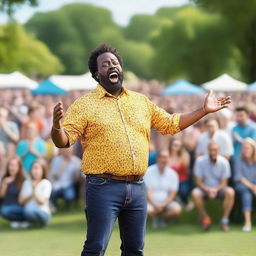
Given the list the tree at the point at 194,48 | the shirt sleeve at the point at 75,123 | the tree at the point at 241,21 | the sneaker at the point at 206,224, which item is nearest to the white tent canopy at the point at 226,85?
the sneaker at the point at 206,224

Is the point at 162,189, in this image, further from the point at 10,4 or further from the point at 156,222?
the point at 10,4

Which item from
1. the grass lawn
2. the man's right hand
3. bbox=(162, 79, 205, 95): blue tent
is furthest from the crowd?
bbox=(162, 79, 205, 95): blue tent

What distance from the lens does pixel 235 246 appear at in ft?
29.6

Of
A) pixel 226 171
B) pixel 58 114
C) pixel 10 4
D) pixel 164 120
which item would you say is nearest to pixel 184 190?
pixel 226 171

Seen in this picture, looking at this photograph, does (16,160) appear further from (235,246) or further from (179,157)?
(235,246)

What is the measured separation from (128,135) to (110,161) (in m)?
0.22

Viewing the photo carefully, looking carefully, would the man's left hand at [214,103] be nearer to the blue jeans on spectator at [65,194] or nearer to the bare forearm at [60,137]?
the bare forearm at [60,137]

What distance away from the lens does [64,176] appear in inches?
480

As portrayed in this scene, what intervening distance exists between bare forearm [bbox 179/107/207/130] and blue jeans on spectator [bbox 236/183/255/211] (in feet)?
16.1

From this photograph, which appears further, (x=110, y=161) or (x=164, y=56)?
(x=164, y=56)

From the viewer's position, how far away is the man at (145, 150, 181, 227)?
10602 millimetres

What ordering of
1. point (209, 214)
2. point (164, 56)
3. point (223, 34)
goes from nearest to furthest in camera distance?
point (209, 214) → point (223, 34) → point (164, 56)

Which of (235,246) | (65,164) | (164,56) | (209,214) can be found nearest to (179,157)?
(209,214)

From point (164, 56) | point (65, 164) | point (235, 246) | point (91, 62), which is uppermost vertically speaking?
point (164, 56)
